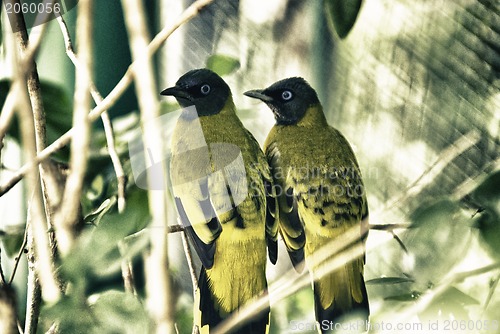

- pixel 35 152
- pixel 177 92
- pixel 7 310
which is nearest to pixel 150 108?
pixel 177 92

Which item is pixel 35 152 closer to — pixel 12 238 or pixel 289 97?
pixel 12 238

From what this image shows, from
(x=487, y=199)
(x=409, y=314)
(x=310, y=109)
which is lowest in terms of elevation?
(x=409, y=314)

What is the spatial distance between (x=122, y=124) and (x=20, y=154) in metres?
0.12

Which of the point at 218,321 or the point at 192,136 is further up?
the point at 192,136

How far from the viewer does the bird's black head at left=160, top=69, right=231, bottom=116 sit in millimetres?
603

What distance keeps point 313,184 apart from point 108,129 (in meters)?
0.22

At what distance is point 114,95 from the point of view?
2.01ft

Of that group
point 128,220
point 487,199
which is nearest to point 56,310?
point 128,220

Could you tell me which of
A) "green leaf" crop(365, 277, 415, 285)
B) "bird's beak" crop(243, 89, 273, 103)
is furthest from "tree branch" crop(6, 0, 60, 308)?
"green leaf" crop(365, 277, 415, 285)

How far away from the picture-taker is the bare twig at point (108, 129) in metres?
0.62

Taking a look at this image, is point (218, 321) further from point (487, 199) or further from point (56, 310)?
point (487, 199)

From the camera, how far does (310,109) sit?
611mm

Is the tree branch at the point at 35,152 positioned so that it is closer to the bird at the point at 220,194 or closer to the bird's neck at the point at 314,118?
the bird at the point at 220,194

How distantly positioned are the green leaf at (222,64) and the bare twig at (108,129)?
0.12m
